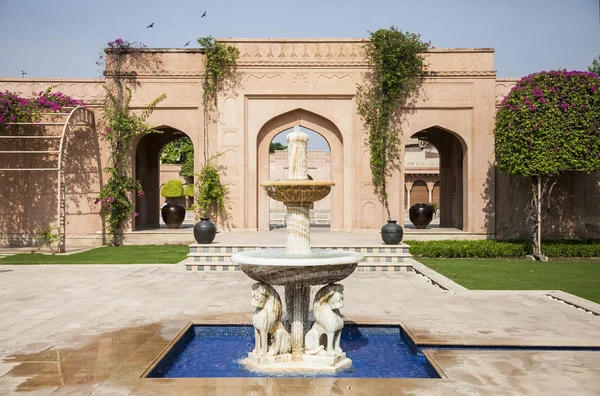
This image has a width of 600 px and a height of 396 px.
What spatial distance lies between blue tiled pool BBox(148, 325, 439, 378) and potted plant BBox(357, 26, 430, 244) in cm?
955

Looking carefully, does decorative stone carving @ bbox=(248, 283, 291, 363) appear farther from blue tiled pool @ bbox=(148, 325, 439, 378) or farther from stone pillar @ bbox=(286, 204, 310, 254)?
stone pillar @ bbox=(286, 204, 310, 254)

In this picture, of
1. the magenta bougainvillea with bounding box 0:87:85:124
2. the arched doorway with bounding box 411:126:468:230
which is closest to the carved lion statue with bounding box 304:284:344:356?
the magenta bougainvillea with bounding box 0:87:85:124

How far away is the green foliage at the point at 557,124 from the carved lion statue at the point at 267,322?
10.1m

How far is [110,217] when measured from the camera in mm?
15680

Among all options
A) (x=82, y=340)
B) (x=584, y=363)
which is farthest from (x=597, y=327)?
(x=82, y=340)

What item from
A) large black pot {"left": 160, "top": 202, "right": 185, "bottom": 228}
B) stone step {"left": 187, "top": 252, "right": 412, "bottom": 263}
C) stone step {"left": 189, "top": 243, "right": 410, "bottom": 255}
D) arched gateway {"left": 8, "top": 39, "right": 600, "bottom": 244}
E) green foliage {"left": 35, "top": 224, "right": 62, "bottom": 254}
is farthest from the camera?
large black pot {"left": 160, "top": 202, "right": 185, "bottom": 228}

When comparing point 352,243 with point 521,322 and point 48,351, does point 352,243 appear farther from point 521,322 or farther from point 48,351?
point 48,351

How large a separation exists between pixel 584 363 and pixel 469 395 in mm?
1432

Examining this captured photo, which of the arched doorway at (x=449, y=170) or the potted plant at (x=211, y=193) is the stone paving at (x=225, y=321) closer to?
the potted plant at (x=211, y=193)

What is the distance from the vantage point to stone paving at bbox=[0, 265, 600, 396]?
4289 mm

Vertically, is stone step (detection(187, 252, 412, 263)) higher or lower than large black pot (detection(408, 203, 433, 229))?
lower

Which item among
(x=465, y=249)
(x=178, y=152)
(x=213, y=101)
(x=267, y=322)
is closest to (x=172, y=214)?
(x=213, y=101)

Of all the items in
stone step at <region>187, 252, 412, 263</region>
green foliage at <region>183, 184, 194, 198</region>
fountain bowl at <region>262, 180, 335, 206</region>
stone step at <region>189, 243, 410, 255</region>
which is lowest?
stone step at <region>187, 252, 412, 263</region>

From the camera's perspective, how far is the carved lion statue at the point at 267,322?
17.0ft
